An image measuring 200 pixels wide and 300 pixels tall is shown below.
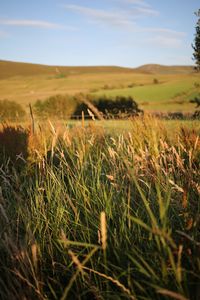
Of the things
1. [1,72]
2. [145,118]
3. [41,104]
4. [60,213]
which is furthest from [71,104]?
[1,72]

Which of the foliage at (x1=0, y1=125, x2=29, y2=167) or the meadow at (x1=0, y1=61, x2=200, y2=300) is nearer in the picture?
the meadow at (x1=0, y1=61, x2=200, y2=300)

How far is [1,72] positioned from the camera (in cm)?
7469

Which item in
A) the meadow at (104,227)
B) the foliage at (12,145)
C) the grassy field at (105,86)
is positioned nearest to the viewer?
the meadow at (104,227)

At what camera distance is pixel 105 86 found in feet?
179

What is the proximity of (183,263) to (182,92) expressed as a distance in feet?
126

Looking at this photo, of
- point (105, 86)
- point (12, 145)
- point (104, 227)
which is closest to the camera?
point (104, 227)

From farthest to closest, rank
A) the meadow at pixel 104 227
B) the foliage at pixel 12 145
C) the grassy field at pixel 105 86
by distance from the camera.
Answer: the grassy field at pixel 105 86 < the foliage at pixel 12 145 < the meadow at pixel 104 227

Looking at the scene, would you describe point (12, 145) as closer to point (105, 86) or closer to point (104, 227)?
point (104, 227)

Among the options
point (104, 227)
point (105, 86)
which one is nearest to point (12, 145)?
point (104, 227)

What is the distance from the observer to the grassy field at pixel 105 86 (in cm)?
3391

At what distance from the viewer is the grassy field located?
33.9 meters

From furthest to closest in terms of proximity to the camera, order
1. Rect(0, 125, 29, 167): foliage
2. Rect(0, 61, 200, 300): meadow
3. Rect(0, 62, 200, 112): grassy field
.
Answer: Rect(0, 62, 200, 112): grassy field → Rect(0, 125, 29, 167): foliage → Rect(0, 61, 200, 300): meadow

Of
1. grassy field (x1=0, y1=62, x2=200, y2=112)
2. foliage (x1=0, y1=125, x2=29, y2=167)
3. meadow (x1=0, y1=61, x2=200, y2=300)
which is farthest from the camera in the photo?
grassy field (x1=0, y1=62, x2=200, y2=112)

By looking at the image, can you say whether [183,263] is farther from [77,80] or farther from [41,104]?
[77,80]
